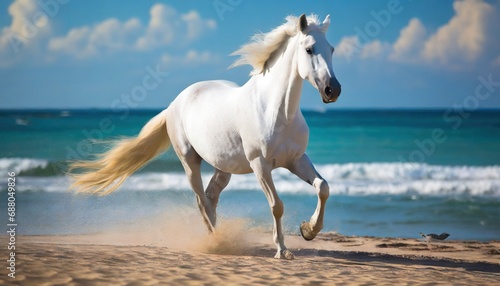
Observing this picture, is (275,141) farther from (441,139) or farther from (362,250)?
(441,139)

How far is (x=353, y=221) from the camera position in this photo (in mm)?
10453

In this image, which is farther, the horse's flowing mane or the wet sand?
the horse's flowing mane

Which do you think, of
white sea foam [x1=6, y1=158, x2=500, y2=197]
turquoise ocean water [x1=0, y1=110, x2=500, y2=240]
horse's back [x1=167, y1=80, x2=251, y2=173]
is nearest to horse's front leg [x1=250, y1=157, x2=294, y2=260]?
horse's back [x1=167, y1=80, x2=251, y2=173]

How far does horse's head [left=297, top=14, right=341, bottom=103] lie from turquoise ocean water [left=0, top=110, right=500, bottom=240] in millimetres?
2301

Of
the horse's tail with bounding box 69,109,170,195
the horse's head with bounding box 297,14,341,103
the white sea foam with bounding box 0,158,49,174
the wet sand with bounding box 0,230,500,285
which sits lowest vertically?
the wet sand with bounding box 0,230,500,285

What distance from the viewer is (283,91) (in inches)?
220

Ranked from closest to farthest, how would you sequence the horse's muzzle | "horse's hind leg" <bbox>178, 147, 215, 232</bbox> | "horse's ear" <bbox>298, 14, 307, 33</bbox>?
the horse's muzzle, "horse's ear" <bbox>298, 14, 307, 33</bbox>, "horse's hind leg" <bbox>178, 147, 215, 232</bbox>

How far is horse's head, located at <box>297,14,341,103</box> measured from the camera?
16.9ft

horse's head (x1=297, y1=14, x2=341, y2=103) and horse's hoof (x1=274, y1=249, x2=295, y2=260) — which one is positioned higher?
horse's head (x1=297, y1=14, x2=341, y2=103)

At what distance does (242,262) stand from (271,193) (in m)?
0.61

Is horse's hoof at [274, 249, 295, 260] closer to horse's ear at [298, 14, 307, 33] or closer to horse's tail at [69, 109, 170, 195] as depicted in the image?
horse's ear at [298, 14, 307, 33]

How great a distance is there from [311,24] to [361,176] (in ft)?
38.8

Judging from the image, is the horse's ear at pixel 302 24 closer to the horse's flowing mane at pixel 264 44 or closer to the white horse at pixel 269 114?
the white horse at pixel 269 114

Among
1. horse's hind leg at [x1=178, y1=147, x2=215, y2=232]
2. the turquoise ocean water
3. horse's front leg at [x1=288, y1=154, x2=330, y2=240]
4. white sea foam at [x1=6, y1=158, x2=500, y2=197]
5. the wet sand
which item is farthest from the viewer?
white sea foam at [x1=6, y1=158, x2=500, y2=197]
